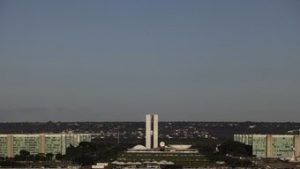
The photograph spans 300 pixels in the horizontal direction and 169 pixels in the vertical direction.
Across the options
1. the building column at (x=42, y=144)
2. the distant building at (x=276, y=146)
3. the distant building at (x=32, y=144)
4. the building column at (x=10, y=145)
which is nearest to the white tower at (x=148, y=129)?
the distant building at (x=32, y=144)

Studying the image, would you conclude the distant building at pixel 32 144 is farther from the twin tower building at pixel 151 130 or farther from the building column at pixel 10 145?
the twin tower building at pixel 151 130

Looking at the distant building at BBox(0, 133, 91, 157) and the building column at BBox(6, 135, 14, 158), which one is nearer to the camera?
the building column at BBox(6, 135, 14, 158)

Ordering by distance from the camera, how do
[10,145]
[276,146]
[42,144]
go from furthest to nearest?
[276,146] → [42,144] → [10,145]

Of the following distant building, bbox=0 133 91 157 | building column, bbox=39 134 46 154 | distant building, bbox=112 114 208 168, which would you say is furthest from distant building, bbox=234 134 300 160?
building column, bbox=39 134 46 154

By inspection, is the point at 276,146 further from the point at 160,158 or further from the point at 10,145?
the point at 10,145

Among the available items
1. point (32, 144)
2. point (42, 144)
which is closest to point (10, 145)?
point (32, 144)

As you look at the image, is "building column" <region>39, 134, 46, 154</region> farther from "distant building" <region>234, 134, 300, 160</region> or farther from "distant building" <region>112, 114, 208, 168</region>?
"distant building" <region>234, 134, 300, 160</region>

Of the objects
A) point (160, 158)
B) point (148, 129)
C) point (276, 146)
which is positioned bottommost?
point (160, 158)

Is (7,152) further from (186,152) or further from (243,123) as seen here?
(243,123)
